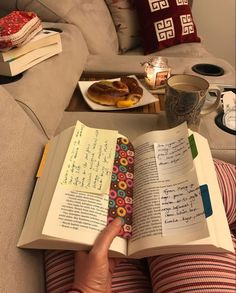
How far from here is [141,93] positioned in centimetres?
99

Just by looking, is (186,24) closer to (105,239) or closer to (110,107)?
(110,107)

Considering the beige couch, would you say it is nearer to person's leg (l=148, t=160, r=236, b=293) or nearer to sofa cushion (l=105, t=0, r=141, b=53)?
sofa cushion (l=105, t=0, r=141, b=53)

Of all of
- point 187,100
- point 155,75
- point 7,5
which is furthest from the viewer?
point 7,5

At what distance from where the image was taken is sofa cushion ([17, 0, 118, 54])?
1278mm

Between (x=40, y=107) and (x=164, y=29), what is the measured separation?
0.88 m

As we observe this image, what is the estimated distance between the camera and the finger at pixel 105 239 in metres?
0.52

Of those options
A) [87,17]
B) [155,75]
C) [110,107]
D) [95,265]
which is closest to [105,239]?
[95,265]

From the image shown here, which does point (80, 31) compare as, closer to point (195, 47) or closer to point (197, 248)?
point (195, 47)

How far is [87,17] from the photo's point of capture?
1.37m

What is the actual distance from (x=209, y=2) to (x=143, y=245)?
187cm

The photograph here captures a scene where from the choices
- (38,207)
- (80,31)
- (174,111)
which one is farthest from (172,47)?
(38,207)

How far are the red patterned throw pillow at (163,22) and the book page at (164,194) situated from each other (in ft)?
2.99

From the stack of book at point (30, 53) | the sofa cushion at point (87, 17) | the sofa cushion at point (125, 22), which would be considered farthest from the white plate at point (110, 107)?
the sofa cushion at point (125, 22)

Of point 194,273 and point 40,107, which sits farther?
point 40,107
